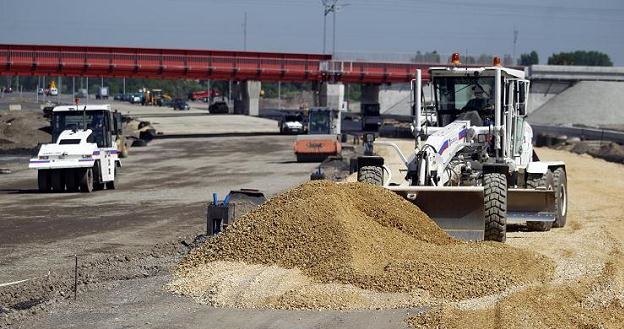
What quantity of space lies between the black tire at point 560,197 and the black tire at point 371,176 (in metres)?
3.97

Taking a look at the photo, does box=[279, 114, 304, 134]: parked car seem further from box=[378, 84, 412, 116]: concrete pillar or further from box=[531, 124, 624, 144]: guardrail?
box=[378, 84, 412, 116]: concrete pillar

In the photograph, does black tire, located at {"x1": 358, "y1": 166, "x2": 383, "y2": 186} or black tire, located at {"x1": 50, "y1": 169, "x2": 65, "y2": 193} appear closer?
black tire, located at {"x1": 358, "y1": 166, "x2": 383, "y2": 186}

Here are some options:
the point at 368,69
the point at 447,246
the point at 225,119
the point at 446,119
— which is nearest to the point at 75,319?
the point at 447,246

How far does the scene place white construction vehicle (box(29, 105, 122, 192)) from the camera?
31344 millimetres

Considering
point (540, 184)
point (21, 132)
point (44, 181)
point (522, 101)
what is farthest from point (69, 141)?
point (21, 132)

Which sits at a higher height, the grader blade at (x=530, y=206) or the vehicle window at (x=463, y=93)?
the vehicle window at (x=463, y=93)

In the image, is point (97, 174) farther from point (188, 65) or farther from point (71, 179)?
point (188, 65)

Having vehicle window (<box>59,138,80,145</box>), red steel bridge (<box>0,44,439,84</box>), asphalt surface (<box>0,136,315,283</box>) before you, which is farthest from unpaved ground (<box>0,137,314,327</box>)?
red steel bridge (<box>0,44,439,84</box>)

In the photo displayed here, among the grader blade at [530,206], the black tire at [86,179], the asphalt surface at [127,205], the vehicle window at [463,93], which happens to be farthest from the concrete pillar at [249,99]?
the grader blade at [530,206]

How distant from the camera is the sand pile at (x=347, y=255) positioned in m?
12.8

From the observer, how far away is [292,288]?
42.0ft

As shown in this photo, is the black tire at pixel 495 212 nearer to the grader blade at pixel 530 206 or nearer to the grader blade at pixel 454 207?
the grader blade at pixel 454 207

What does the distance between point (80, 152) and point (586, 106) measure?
220ft

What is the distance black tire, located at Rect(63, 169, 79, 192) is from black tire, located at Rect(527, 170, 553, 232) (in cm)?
1597
